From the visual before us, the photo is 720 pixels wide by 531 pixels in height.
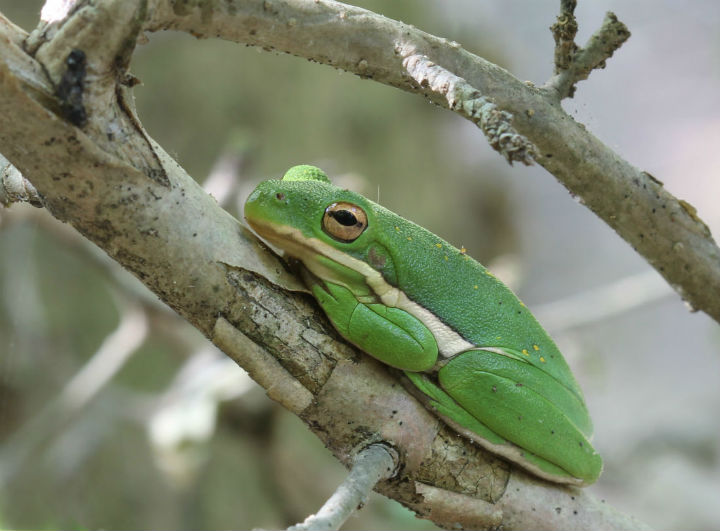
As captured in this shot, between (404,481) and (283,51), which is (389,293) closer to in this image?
(404,481)

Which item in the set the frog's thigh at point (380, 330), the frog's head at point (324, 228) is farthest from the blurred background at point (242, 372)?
the frog's thigh at point (380, 330)

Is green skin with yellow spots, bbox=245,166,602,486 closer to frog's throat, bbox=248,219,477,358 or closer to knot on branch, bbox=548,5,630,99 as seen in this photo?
frog's throat, bbox=248,219,477,358

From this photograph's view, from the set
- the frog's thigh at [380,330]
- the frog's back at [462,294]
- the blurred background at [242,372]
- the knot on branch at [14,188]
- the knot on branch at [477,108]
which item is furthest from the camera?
the blurred background at [242,372]

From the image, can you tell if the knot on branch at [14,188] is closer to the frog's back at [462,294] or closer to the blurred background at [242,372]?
the frog's back at [462,294]

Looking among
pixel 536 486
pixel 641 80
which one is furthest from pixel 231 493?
pixel 641 80

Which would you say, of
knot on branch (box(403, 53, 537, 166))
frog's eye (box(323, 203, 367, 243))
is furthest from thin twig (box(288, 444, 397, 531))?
knot on branch (box(403, 53, 537, 166))
